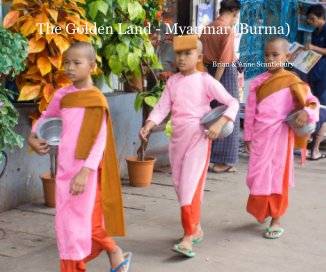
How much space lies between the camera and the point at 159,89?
257 inches

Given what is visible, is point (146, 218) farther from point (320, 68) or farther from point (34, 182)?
point (320, 68)

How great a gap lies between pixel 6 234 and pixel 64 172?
4.88 ft

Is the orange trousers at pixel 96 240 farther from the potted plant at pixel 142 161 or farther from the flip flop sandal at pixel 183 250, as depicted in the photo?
the potted plant at pixel 142 161

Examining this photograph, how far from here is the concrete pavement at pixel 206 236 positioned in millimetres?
4430

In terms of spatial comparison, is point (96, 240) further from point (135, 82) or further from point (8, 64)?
point (135, 82)

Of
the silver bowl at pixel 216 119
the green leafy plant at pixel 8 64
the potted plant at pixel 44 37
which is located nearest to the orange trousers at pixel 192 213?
the silver bowl at pixel 216 119

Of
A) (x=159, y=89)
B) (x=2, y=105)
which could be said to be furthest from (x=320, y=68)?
(x=2, y=105)

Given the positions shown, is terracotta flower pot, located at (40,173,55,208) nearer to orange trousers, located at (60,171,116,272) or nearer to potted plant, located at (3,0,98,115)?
potted plant, located at (3,0,98,115)

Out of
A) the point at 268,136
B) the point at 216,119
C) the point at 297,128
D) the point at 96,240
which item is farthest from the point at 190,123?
the point at 96,240

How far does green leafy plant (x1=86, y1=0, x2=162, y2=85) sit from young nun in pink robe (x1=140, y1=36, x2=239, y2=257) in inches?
59.8

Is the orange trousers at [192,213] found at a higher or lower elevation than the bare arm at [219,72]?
lower

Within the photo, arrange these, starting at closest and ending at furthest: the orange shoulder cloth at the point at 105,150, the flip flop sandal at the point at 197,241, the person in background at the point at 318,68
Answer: the orange shoulder cloth at the point at 105,150 < the flip flop sandal at the point at 197,241 < the person in background at the point at 318,68

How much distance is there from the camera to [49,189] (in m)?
5.65

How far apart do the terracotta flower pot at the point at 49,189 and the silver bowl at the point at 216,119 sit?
5.37 ft
